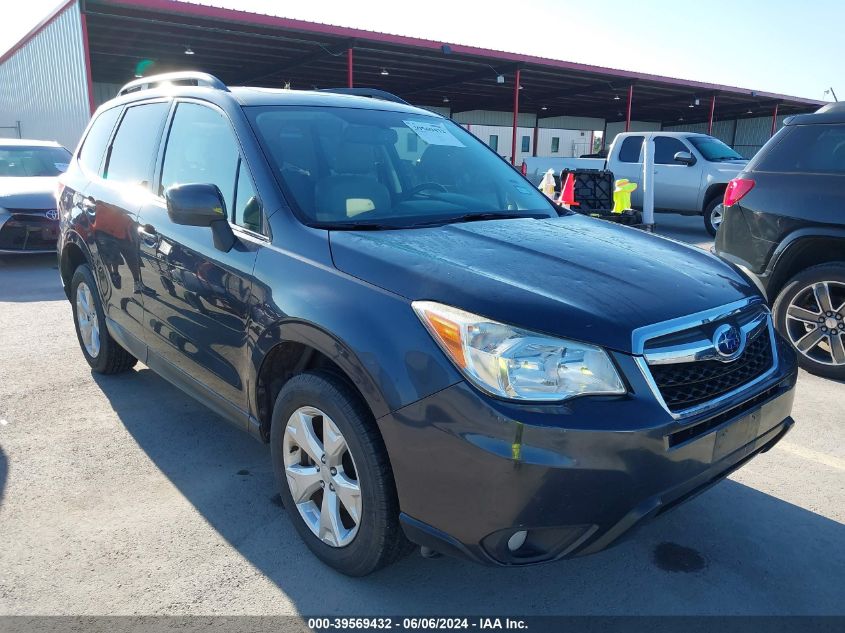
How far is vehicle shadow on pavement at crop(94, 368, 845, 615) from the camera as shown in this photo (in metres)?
2.33

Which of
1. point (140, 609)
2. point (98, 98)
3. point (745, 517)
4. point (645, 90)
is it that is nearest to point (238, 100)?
point (140, 609)

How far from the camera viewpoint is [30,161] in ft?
33.4

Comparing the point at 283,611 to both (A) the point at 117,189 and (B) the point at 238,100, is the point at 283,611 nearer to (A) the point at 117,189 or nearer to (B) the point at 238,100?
(B) the point at 238,100

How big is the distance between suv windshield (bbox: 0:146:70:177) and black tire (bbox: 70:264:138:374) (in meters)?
6.73

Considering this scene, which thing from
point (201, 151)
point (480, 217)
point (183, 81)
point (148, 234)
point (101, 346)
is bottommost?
point (101, 346)

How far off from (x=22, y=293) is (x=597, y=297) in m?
7.46

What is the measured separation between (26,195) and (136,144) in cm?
620

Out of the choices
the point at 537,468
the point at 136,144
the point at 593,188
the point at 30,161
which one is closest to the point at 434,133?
the point at 136,144

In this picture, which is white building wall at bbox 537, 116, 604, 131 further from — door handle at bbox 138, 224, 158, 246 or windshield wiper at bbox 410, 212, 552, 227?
door handle at bbox 138, 224, 158, 246

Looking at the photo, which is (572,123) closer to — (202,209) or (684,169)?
(684,169)

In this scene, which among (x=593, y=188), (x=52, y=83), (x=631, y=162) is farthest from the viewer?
(x=52, y=83)

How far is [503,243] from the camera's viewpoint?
252cm

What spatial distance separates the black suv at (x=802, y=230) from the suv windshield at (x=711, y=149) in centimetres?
829

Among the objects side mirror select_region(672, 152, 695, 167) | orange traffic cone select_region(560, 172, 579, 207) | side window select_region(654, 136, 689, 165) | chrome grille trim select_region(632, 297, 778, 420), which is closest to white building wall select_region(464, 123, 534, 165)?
side window select_region(654, 136, 689, 165)
